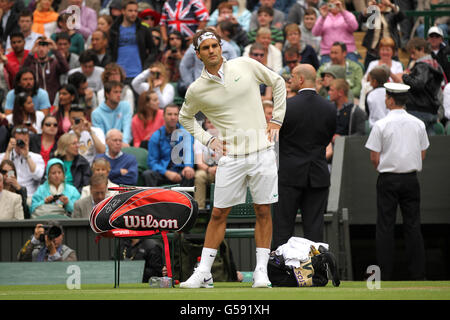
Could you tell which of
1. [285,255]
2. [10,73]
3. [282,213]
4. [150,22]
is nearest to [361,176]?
[282,213]

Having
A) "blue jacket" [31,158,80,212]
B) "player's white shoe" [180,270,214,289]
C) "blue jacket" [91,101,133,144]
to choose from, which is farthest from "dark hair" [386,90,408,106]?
"blue jacket" [91,101,133,144]

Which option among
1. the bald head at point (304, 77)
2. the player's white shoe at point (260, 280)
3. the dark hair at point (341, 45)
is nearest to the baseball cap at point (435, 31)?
the dark hair at point (341, 45)

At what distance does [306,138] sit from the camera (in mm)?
9109

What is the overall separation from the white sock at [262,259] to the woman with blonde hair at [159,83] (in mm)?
6714

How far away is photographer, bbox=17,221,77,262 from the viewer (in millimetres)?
10266

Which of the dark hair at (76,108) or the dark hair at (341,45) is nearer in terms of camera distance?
the dark hair at (76,108)

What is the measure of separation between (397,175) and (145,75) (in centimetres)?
571

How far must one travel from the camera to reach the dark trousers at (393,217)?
32.2 feet

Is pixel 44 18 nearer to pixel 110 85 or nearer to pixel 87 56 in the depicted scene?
pixel 87 56

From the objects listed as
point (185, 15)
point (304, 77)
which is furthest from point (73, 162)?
point (304, 77)

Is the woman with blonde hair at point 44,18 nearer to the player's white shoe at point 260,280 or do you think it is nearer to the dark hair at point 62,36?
the dark hair at point 62,36

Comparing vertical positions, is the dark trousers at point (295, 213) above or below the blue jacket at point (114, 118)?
below

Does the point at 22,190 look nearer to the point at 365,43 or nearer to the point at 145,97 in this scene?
the point at 145,97

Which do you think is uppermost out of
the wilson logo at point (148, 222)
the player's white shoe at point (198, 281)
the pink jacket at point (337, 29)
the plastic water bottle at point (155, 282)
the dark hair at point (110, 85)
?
the pink jacket at point (337, 29)
